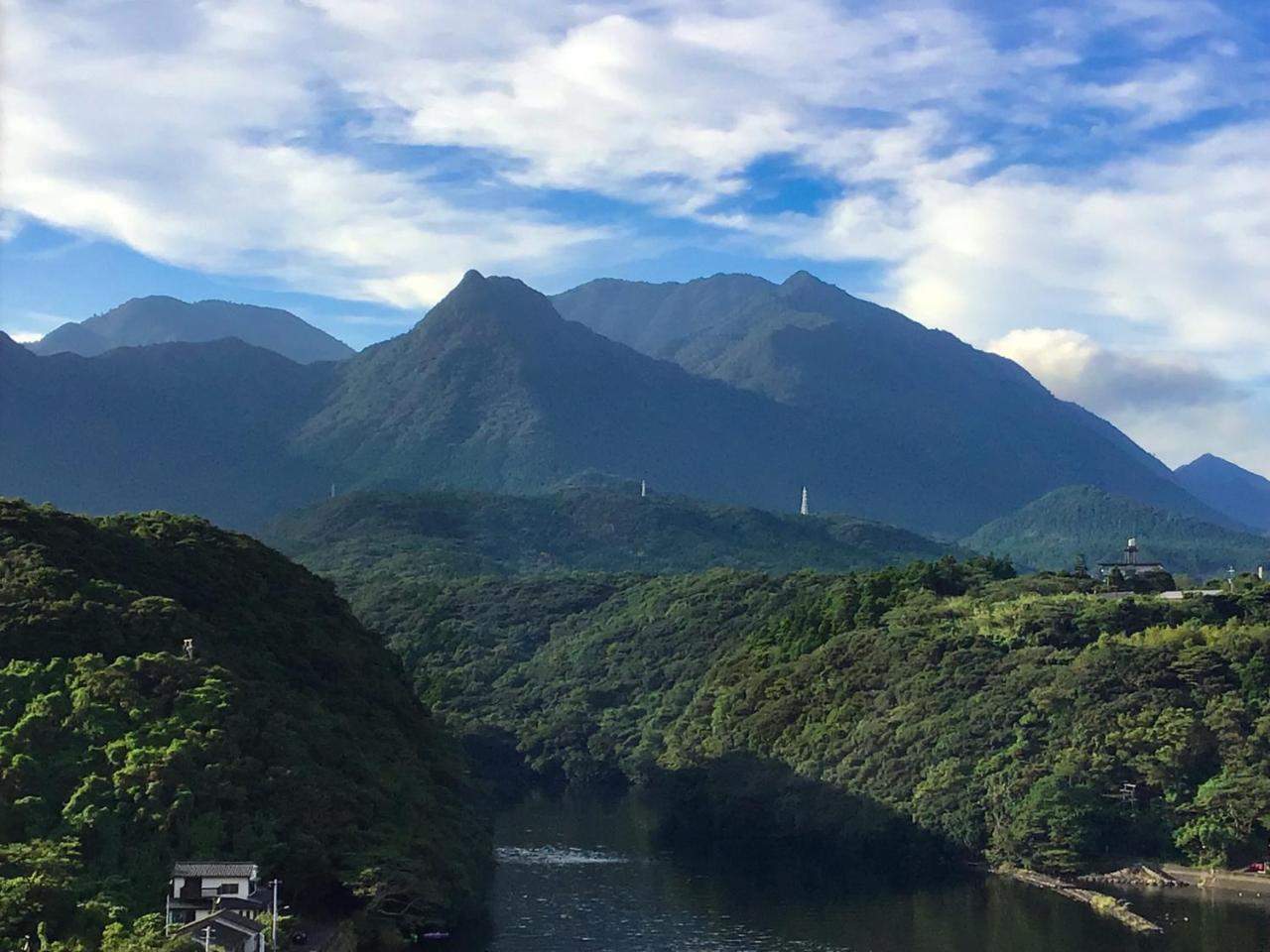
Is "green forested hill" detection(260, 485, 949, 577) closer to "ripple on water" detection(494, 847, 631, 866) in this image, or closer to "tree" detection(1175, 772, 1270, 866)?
"ripple on water" detection(494, 847, 631, 866)

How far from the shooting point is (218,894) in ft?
116

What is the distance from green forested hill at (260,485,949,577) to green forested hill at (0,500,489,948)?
314 feet

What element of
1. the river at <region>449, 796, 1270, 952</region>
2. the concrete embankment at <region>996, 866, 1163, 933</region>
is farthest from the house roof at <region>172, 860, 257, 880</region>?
the concrete embankment at <region>996, 866, 1163, 933</region>

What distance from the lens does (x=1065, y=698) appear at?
212ft

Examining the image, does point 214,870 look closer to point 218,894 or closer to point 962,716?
point 218,894

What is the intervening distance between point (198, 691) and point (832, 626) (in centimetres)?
4695

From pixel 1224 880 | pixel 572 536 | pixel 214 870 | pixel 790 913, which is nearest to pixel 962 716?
pixel 1224 880

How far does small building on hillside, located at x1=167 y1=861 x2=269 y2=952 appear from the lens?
34219 mm

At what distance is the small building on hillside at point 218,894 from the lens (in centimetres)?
3422

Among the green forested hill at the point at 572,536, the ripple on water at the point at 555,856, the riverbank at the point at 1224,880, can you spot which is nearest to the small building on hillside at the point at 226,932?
the ripple on water at the point at 555,856

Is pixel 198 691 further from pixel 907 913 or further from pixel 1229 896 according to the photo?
pixel 1229 896

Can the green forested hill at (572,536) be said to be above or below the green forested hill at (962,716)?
above

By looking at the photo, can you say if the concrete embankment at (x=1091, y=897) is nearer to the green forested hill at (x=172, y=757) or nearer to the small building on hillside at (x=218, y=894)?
the green forested hill at (x=172, y=757)

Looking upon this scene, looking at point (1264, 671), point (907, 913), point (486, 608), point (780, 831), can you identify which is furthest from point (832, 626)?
point (486, 608)
